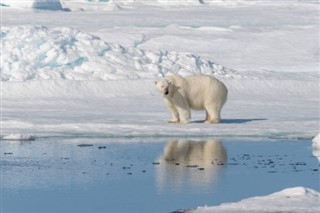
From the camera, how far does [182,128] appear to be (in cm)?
1375

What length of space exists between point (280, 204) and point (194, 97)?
6.36 meters

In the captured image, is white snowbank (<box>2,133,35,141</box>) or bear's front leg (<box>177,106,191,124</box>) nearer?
white snowbank (<box>2,133,35,141</box>)

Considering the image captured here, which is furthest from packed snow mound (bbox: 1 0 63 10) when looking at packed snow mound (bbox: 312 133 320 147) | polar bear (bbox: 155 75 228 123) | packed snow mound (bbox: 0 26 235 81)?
packed snow mound (bbox: 312 133 320 147)

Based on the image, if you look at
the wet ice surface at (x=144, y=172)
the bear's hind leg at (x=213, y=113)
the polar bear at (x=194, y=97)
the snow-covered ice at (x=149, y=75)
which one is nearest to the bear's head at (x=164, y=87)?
the polar bear at (x=194, y=97)

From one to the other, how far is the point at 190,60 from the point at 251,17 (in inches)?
615

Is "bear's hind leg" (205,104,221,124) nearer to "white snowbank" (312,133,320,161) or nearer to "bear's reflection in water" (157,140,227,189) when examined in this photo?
"bear's reflection in water" (157,140,227,189)

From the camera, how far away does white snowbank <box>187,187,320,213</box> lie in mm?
7895

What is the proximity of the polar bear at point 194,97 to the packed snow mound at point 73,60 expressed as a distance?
5.14 m

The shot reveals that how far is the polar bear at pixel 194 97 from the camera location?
14.3 m

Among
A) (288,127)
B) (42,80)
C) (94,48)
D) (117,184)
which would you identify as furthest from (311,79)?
(117,184)

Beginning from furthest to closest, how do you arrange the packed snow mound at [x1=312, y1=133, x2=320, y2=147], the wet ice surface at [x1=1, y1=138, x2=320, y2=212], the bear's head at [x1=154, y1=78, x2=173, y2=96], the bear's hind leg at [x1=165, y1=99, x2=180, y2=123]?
the bear's hind leg at [x1=165, y1=99, x2=180, y2=123], the bear's head at [x1=154, y1=78, x2=173, y2=96], the packed snow mound at [x1=312, y1=133, x2=320, y2=147], the wet ice surface at [x1=1, y1=138, x2=320, y2=212]

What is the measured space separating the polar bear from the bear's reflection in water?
1.55m

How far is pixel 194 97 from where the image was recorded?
1441 cm

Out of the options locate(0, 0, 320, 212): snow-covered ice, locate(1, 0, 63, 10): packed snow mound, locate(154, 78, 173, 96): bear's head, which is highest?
locate(154, 78, 173, 96): bear's head
